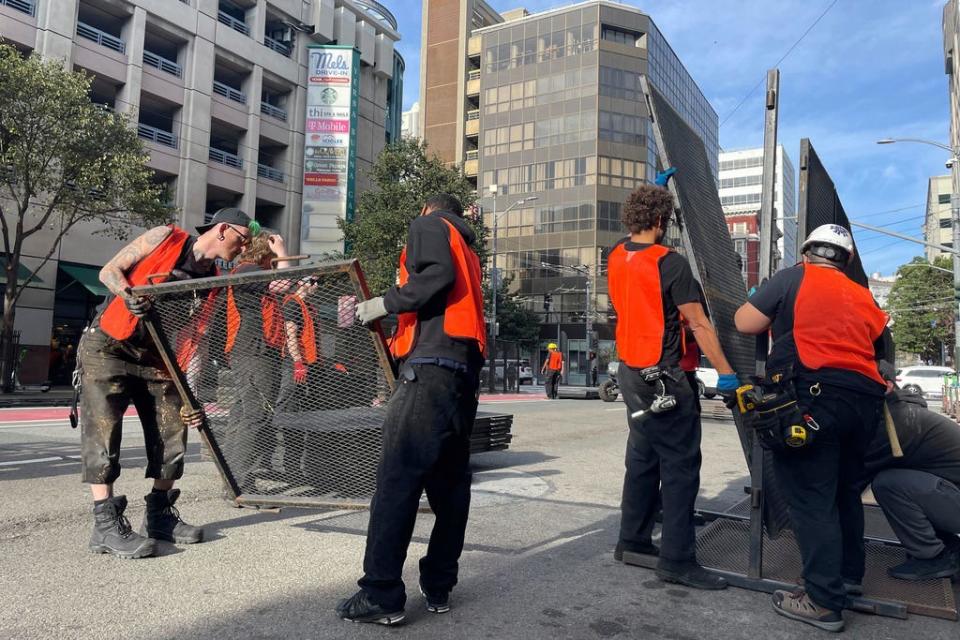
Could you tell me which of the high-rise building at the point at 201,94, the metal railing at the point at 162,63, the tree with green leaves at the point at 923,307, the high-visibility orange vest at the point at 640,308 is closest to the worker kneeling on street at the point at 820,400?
the high-visibility orange vest at the point at 640,308

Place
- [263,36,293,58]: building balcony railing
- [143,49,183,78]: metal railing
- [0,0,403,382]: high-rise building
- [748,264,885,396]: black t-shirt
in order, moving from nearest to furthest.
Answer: [748,264,885,396]: black t-shirt, [0,0,403,382]: high-rise building, [143,49,183,78]: metal railing, [263,36,293,58]: building balcony railing

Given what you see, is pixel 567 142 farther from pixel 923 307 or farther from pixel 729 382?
pixel 729 382

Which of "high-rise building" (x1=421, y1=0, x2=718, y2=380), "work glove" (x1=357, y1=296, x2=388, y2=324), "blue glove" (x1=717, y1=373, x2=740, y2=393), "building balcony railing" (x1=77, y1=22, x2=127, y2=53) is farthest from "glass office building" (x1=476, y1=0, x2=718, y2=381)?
"work glove" (x1=357, y1=296, x2=388, y2=324)

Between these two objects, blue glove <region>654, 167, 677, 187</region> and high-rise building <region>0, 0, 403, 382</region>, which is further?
high-rise building <region>0, 0, 403, 382</region>

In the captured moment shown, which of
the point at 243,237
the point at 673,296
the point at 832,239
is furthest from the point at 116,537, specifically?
the point at 832,239

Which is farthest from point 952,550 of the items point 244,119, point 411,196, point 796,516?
point 244,119

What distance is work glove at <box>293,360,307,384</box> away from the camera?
3.98 metres

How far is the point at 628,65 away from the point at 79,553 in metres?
57.4

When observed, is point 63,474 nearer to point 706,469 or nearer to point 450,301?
point 450,301

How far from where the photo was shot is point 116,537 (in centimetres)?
364

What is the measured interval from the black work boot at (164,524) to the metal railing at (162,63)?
2858 cm

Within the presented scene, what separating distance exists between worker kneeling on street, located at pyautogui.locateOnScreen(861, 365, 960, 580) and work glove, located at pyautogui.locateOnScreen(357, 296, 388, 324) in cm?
261

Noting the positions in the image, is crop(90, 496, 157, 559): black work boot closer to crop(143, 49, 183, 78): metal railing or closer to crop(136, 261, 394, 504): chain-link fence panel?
crop(136, 261, 394, 504): chain-link fence panel

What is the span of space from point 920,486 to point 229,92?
3257cm
